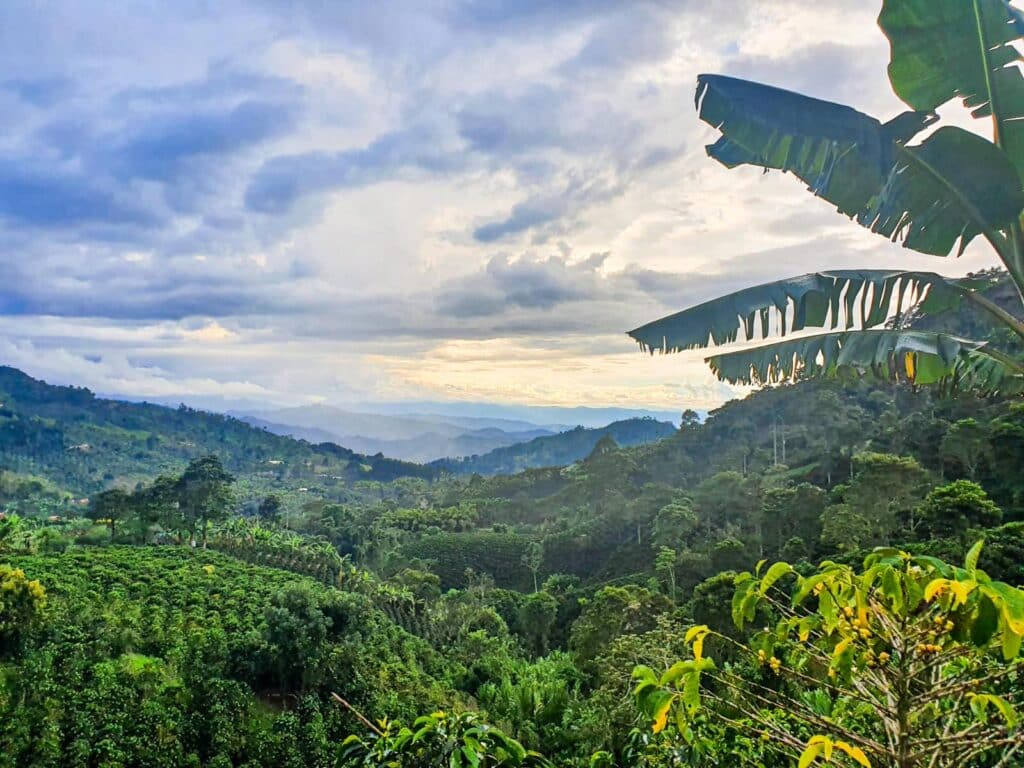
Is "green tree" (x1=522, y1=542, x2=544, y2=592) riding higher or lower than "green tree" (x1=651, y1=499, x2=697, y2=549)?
lower

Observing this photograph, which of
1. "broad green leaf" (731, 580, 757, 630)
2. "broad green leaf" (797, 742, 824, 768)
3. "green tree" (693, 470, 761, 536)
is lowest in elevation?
"green tree" (693, 470, 761, 536)

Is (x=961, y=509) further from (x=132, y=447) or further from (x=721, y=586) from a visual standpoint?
(x=132, y=447)

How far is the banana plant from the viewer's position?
274 centimetres

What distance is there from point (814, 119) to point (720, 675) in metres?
2.67

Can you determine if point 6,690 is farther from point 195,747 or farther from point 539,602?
point 539,602

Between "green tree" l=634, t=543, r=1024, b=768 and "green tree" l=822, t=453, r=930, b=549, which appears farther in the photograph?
"green tree" l=822, t=453, r=930, b=549

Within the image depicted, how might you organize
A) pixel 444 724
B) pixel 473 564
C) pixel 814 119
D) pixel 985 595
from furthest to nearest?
pixel 473 564
pixel 814 119
pixel 444 724
pixel 985 595

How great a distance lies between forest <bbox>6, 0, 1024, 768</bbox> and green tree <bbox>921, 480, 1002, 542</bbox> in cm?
7

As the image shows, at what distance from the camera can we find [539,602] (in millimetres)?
20219

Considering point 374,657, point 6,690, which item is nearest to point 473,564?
point 374,657

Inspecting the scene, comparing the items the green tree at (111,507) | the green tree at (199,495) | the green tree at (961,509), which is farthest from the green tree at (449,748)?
the green tree at (111,507)

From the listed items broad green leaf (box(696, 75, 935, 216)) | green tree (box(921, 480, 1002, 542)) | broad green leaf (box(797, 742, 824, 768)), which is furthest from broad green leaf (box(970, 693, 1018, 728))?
green tree (box(921, 480, 1002, 542))

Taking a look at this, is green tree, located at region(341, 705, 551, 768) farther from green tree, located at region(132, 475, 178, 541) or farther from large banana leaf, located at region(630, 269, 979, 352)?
green tree, located at region(132, 475, 178, 541)

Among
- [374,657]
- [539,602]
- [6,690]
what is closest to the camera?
[6,690]
